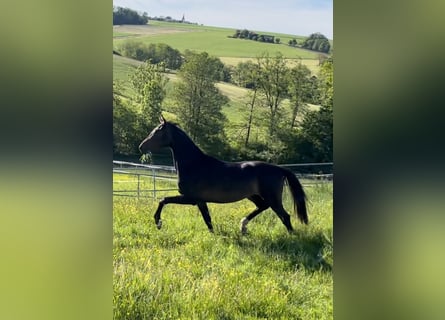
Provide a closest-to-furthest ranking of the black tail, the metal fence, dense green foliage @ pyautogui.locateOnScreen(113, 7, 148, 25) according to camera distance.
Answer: dense green foliage @ pyautogui.locateOnScreen(113, 7, 148, 25), the metal fence, the black tail

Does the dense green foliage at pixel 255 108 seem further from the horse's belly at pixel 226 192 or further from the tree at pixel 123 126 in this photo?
the horse's belly at pixel 226 192

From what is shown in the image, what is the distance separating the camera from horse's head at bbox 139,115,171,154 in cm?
316

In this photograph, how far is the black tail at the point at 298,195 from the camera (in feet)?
10.6

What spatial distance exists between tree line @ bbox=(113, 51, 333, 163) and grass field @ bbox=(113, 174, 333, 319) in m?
0.31

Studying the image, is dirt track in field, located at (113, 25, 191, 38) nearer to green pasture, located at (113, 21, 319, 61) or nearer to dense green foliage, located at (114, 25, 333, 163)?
green pasture, located at (113, 21, 319, 61)

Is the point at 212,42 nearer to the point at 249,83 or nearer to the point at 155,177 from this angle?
the point at 249,83

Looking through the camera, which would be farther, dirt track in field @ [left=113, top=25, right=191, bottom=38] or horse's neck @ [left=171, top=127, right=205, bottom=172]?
horse's neck @ [left=171, top=127, right=205, bottom=172]

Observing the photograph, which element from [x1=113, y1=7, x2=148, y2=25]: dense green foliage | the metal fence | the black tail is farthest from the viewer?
the black tail

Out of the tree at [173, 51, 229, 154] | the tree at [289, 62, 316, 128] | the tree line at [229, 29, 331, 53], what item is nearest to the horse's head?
the tree at [173, 51, 229, 154]

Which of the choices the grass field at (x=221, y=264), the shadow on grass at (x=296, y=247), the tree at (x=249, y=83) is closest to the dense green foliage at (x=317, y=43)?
the tree at (x=249, y=83)
